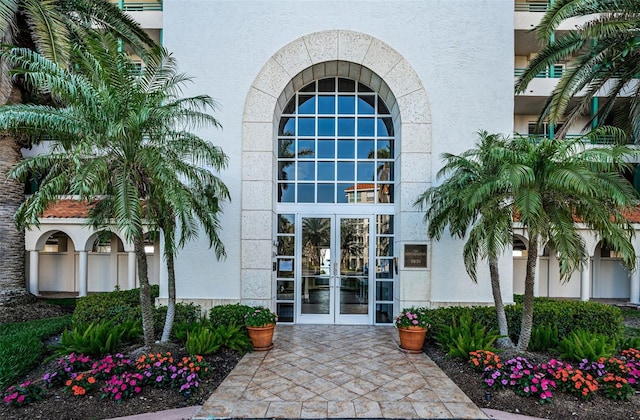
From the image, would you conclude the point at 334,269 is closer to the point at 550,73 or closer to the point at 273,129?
the point at 273,129

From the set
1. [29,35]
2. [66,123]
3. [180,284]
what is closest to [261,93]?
[66,123]

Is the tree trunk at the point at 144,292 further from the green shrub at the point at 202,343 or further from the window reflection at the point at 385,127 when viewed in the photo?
the window reflection at the point at 385,127

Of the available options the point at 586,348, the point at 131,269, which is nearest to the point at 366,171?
the point at 586,348

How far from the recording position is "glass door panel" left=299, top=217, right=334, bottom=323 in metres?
9.29

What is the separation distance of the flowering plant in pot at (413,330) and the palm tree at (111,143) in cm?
461

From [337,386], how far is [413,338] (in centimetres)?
223

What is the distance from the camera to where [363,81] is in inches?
372

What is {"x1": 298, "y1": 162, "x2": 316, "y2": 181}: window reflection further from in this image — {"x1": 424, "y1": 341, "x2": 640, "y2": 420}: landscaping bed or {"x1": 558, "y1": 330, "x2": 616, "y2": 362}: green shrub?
{"x1": 558, "y1": 330, "x2": 616, "y2": 362}: green shrub

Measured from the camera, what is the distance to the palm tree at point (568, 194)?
5180mm

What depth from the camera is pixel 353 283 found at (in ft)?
30.4

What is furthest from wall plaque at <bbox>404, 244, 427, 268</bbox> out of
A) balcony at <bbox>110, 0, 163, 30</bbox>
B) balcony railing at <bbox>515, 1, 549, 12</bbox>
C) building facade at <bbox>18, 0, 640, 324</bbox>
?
balcony at <bbox>110, 0, 163, 30</bbox>

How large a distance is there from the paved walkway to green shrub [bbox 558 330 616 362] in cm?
217

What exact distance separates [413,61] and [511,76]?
238 cm

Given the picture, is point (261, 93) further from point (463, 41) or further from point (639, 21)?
point (639, 21)
